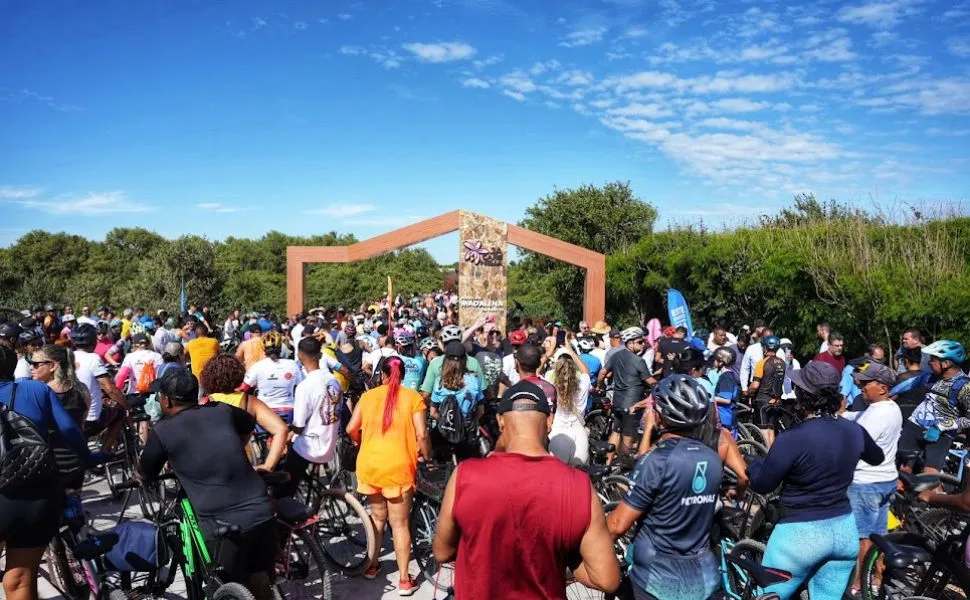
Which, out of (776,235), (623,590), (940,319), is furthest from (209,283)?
(623,590)

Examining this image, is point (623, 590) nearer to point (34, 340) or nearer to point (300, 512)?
point (300, 512)

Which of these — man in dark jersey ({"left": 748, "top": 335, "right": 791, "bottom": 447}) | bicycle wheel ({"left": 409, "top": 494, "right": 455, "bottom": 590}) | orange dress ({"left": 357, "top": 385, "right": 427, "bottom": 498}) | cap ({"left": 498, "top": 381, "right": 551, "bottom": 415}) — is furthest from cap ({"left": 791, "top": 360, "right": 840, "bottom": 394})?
man in dark jersey ({"left": 748, "top": 335, "right": 791, "bottom": 447})

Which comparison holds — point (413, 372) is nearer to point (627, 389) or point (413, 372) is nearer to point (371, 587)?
point (371, 587)

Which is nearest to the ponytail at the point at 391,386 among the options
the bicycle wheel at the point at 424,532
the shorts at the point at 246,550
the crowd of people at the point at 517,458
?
the crowd of people at the point at 517,458

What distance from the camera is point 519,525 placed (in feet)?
7.70

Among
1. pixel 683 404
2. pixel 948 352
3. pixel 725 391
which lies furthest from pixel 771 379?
pixel 683 404

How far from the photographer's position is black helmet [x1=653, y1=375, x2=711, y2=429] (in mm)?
3092

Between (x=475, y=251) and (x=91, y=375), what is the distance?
1576cm

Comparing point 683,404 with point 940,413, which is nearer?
point 683,404

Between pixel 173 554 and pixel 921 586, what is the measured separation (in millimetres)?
4472

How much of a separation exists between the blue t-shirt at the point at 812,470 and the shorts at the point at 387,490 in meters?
2.61

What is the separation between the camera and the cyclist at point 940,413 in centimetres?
587

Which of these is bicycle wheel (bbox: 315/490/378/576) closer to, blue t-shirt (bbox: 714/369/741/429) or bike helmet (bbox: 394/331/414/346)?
bike helmet (bbox: 394/331/414/346)

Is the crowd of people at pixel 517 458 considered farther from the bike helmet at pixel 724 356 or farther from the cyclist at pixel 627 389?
the bike helmet at pixel 724 356
